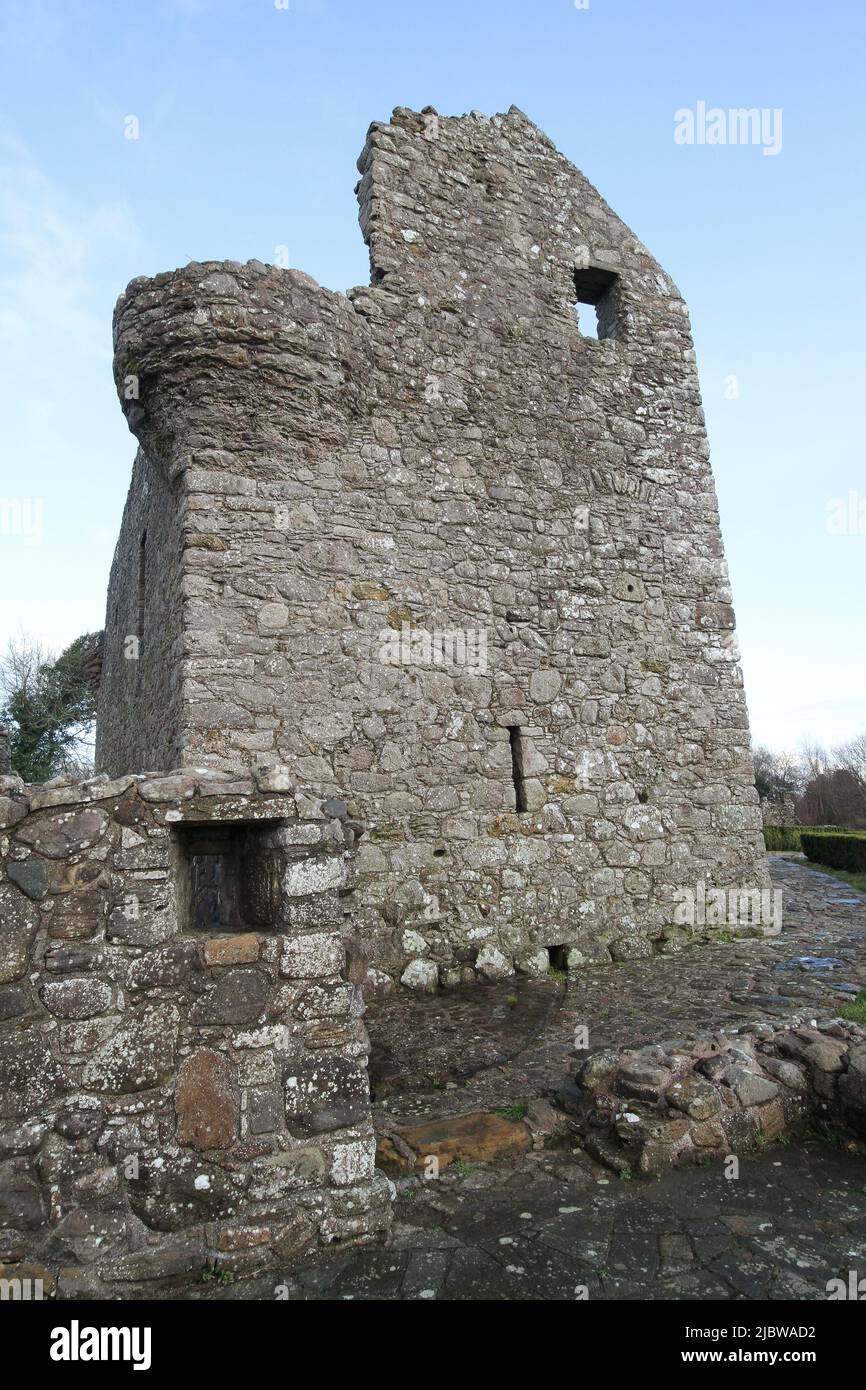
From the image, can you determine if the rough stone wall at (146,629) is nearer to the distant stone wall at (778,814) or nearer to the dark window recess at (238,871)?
the dark window recess at (238,871)

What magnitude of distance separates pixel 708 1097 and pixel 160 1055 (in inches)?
95.2

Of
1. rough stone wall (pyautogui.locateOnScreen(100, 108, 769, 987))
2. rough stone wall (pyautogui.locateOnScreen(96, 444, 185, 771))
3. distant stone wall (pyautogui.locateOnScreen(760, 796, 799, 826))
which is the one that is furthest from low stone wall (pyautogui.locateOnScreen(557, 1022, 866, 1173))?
distant stone wall (pyautogui.locateOnScreen(760, 796, 799, 826))

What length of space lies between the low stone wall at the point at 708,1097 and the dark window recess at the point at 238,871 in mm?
1811

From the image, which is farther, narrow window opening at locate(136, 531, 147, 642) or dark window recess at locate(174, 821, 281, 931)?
narrow window opening at locate(136, 531, 147, 642)

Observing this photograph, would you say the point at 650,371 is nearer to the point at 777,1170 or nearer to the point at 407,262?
the point at 407,262

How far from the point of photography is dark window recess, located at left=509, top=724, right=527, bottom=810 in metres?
7.28

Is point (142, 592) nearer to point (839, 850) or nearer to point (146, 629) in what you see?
point (146, 629)

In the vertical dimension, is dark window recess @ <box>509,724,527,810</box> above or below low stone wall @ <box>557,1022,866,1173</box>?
above

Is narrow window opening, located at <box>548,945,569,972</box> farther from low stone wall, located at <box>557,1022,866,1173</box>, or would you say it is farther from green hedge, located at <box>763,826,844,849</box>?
green hedge, located at <box>763,826,844,849</box>

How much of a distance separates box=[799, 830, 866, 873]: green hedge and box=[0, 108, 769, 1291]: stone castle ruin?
9.43 metres

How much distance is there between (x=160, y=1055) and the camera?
9.41ft

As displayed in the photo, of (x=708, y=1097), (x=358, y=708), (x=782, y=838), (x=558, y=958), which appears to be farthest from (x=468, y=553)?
(x=782, y=838)
